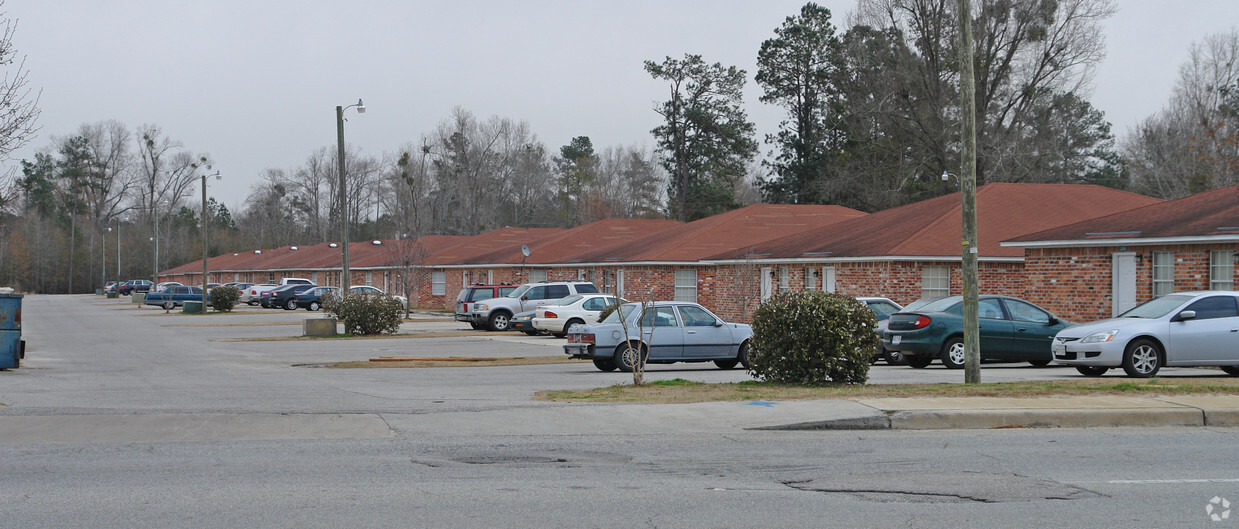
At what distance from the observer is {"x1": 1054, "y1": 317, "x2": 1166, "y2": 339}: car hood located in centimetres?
1770

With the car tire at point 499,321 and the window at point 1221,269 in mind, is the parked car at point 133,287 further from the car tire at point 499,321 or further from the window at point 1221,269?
the window at point 1221,269

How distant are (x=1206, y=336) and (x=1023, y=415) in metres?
6.88

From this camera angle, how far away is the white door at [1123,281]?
27922mm

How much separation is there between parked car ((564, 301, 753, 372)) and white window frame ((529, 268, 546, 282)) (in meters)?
34.3

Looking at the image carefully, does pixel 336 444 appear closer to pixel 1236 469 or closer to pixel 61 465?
pixel 61 465

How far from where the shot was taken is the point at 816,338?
50.2ft

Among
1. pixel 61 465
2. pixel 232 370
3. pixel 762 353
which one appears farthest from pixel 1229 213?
pixel 61 465

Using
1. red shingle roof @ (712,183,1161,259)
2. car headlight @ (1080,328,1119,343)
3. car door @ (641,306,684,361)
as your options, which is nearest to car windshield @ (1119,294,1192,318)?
car headlight @ (1080,328,1119,343)

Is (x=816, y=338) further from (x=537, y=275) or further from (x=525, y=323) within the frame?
(x=537, y=275)

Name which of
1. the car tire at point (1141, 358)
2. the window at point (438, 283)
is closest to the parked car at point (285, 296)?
the window at point (438, 283)

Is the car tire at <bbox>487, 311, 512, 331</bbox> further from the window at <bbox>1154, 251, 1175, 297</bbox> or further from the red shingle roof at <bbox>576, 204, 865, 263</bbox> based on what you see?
the window at <bbox>1154, 251, 1175, 297</bbox>

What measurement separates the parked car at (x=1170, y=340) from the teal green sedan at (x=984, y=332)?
300 centimetres

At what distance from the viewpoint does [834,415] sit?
12.6 metres

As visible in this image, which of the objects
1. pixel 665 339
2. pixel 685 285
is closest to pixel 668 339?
pixel 665 339
